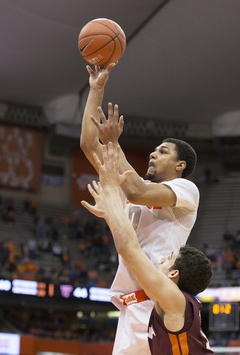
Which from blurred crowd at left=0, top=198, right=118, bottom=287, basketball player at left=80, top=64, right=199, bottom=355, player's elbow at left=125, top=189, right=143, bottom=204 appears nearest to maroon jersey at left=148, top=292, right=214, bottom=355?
basketball player at left=80, top=64, right=199, bottom=355

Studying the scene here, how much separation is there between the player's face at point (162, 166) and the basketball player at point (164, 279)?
Answer: 0.80 metres

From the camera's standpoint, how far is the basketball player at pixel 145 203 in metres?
2.96

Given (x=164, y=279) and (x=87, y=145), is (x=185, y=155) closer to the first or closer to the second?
(x=87, y=145)

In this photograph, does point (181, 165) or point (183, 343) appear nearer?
point (183, 343)

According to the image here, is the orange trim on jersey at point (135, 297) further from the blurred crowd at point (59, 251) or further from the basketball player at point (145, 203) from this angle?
the blurred crowd at point (59, 251)

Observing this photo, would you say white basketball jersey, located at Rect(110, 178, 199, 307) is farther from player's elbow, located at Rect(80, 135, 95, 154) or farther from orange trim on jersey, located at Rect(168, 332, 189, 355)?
orange trim on jersey, located at Rect(168, 332, 189, 355)

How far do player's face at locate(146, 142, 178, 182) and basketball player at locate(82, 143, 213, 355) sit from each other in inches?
31.3

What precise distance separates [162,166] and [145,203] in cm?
53

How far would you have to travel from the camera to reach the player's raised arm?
3273mm

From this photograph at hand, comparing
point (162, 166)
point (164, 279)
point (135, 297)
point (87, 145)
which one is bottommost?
point (135, 297)

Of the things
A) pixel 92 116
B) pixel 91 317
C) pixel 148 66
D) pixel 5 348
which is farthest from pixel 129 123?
pixel 92 116

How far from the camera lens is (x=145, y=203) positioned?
297cm

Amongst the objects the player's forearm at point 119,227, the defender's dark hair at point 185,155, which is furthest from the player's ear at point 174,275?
the defender's dark hair at point 185,155

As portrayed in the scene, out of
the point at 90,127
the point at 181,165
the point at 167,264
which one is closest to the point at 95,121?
the point at 90,127
